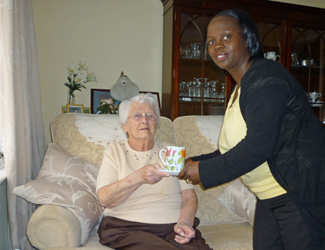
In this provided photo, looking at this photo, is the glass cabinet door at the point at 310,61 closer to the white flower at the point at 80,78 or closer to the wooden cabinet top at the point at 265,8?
the wooden cabinet top at the point at 265,8

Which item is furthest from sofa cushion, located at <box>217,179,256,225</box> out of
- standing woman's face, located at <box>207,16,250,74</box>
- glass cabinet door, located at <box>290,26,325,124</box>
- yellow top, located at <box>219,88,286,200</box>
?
glass cabinet door, located at <box>290,26,325,124</box>

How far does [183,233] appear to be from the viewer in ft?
4.55

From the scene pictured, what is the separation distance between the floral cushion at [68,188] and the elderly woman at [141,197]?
8 cm

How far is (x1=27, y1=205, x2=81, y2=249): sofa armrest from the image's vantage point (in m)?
1.31

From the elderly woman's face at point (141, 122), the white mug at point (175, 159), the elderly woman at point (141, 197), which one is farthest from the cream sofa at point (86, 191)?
the white mug at point (175, 159)

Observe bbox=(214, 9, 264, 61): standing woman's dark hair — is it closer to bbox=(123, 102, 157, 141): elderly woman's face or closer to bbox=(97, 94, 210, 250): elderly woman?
bbox=(97, 94, 210, 250): elderly woman

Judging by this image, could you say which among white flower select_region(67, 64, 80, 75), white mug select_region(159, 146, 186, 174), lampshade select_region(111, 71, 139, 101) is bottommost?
white mug select_region(159, 146, 186, 174)

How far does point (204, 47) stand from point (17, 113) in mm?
1792

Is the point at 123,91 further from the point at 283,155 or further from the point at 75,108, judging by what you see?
the point at 283,155

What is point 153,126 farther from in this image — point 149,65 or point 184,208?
point 149,65

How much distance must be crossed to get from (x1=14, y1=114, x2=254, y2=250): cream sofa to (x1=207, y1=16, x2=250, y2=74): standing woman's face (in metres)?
0.89

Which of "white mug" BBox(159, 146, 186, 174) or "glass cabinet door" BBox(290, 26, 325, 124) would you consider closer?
"white mug" BBox(159, 146, 186, 174)

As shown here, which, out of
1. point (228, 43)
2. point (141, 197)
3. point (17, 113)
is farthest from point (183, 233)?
point (17, 113)

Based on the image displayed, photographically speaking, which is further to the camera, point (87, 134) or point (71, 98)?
point (71, 98)
